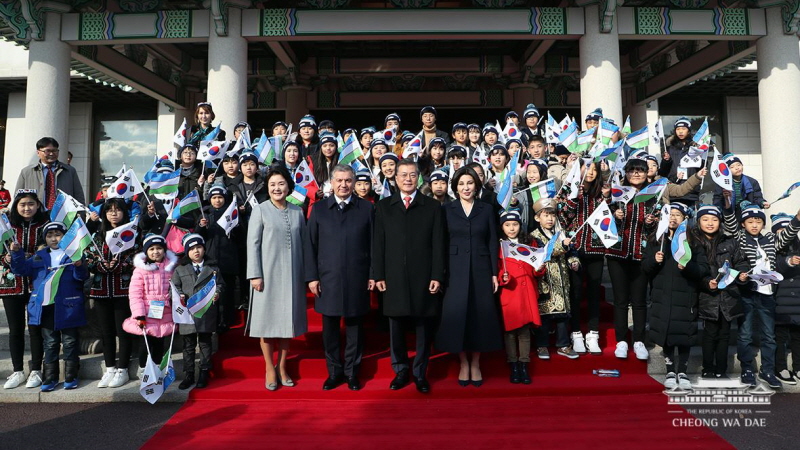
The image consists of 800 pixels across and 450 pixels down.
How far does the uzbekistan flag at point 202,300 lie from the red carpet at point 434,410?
0.68 metres

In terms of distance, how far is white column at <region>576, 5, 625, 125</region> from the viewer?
9.11 metres

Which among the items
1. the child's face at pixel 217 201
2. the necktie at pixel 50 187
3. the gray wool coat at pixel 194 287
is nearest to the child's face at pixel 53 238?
the gray wool coat at pixel 194 287

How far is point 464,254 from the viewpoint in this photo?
14.3ft

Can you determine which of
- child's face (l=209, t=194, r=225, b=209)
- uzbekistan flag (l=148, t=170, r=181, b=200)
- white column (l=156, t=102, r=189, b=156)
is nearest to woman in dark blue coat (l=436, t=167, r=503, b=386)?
child's face (l=209, t=194, r=225, b=209)

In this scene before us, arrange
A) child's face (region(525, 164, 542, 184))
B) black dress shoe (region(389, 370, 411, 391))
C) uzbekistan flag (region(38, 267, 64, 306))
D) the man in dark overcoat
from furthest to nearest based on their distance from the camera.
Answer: child's face (region(525, 164, 542, 184)) < uzbekistan flag (region(38, 267, 64, 306)) < black dress shoe (region(389, 370, 411, 391)) < the man in dark overcoat

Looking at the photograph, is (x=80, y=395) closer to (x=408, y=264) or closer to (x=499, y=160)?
(x=408, y=264)

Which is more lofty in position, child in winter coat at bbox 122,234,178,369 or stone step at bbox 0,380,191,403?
child in winter coat at bbox 122,234,178,369

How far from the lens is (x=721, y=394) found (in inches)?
172

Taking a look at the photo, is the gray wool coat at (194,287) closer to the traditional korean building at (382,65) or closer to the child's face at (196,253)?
the child's face at (196,253)

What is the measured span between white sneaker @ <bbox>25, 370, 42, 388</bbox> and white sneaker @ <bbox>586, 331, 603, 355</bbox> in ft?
17.1

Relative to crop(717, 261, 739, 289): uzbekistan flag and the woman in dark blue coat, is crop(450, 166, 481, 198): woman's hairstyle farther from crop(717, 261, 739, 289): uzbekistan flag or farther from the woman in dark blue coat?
crop(717, 261, 739, 289): uzbekistan flag

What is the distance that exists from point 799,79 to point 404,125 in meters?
9.39

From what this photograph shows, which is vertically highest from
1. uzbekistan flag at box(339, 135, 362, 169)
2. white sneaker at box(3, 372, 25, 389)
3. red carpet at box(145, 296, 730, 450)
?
uzbekistan flag at box(339, 135, 362, 169)

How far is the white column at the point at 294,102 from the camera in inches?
561
